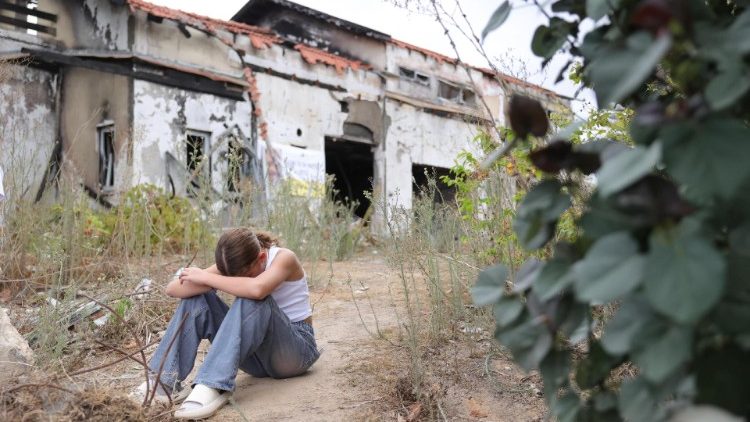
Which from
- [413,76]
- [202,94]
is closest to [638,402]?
[202,94]

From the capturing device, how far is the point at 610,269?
68 centimetres

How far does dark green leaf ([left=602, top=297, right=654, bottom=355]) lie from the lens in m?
0.70

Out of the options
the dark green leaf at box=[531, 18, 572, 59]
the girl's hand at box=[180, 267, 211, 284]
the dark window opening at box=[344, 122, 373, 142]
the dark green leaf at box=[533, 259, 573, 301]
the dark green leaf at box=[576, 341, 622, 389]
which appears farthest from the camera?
the dark window opening at box=[344, 122, 373, 142]

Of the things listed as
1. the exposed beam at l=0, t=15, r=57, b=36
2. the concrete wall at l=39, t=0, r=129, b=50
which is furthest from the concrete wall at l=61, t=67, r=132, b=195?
the exposed beam at l=0, t=15, r=57, b=36

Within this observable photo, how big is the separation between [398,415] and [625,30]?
2.07 meters

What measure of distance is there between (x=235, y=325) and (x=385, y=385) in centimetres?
72

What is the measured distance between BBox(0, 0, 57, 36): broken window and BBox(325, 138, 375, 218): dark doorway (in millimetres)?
5020

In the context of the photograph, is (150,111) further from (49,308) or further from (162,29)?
(49,308)

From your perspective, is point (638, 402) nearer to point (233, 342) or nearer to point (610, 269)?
point (610, 269)

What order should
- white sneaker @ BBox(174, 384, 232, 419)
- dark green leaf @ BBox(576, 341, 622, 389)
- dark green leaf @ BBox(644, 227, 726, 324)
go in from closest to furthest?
dark green leaf @ BBox(644, 227, 726, 324) < dark green leaf @ BBox(576, 341, 622, 389) < white sneaker @ BBox(174, 384, 232, 419)

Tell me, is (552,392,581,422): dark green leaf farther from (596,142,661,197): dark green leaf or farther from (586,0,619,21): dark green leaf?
(586,0,619,21): dark green leaf

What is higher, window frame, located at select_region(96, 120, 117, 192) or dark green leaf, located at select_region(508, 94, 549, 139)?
window frame, located at select_region(96, 120, 117, 192)

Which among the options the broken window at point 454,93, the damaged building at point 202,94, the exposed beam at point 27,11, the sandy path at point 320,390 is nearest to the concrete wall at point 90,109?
the damaged building at point 202,94

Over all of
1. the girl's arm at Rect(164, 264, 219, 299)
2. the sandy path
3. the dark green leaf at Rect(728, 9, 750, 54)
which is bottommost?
the sandy path
